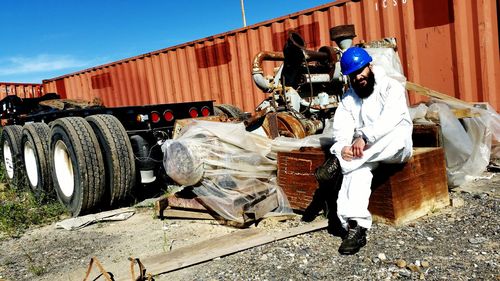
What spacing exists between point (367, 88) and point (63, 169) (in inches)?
136

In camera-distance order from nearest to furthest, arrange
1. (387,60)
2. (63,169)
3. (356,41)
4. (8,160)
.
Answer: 1. (387,60)
2. (63,169)
3. (8,160)
4. (356,41)

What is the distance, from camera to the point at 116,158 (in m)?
4.24

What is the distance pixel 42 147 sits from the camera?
5.13m

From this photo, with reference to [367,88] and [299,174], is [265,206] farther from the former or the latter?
[367,88]

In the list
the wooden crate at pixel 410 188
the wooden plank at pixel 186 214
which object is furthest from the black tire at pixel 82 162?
the wooden crate at pixel 410 188

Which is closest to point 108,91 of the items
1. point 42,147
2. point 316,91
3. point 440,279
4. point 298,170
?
point 42,147

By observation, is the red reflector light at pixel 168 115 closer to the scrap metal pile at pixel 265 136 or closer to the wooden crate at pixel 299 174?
the scrap metal pile at pixel 265 136

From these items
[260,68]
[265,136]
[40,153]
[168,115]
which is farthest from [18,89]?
[265,136]

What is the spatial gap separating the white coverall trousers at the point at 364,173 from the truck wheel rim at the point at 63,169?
3117mm

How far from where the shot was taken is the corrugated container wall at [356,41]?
213 inches

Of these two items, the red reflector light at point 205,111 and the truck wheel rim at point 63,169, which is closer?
the truck wheel rim at point 63,169

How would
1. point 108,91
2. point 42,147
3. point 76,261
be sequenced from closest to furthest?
point 76,261
point 42,147
point 108,91

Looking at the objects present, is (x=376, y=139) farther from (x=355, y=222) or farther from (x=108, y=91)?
(x=108, y=91)

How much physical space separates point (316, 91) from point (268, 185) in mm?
1331
